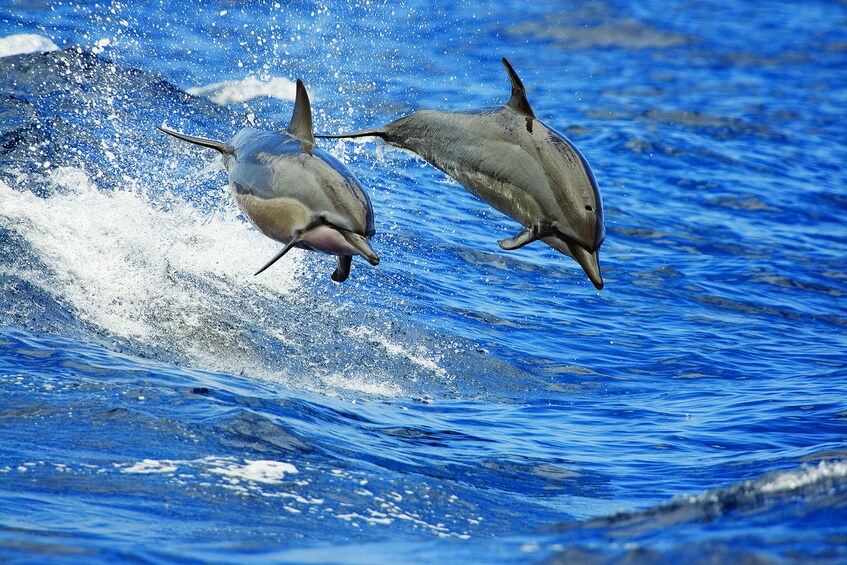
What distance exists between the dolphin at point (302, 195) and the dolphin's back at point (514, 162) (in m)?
0.69

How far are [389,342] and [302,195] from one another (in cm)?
360

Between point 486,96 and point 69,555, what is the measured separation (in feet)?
59.1

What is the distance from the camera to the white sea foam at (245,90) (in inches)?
682

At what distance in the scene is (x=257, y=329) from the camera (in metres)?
9.18

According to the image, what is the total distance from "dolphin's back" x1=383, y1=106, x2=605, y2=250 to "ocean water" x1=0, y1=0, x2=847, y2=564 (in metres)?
1.66

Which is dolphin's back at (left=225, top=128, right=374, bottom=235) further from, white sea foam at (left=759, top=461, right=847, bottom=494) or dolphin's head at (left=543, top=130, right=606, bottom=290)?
white sea foam at (left=759, top=461, right=847, bottom=494)

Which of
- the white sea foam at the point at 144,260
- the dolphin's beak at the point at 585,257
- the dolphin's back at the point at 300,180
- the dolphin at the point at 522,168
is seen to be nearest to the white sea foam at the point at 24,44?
the white sea foam at the point at 144,260

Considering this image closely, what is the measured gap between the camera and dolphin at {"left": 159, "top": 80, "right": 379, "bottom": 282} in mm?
6023

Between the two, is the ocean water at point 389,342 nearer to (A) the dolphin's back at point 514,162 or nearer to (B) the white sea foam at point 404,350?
(B) the white sea foam at point 404,350

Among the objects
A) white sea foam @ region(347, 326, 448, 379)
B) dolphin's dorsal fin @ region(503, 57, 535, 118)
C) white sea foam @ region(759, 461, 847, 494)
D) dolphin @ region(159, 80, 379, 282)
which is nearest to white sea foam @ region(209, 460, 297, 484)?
dolphin @ region(159, 80, 379, 282)

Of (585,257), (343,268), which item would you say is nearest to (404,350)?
(343,268)

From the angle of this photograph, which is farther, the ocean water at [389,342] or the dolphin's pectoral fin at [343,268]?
the dolphin's pectoral fin at [343,268]

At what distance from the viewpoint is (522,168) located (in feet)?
20.0

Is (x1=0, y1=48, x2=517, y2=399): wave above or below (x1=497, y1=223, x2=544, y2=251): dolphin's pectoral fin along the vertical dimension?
below
